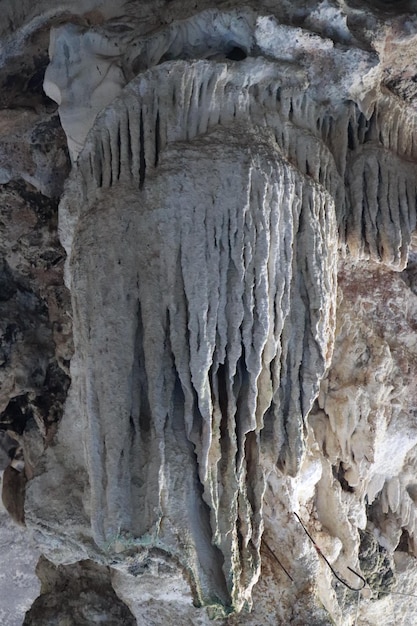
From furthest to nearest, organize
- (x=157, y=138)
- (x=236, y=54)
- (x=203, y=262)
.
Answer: (x=236, y=54) < (x=157, y=138) < (x=203, y=262)

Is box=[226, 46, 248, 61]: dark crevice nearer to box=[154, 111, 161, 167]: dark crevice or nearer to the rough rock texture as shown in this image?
the rough rock texture

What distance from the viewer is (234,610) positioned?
78.0 inches

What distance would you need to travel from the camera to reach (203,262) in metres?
1.88

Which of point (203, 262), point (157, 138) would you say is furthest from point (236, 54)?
point (203, 262)

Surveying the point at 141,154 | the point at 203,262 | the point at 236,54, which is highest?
the point at 236,54

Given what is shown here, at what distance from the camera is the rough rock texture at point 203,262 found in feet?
6.25

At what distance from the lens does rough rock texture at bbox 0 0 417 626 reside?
6.25 feet

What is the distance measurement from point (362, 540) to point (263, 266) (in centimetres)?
169

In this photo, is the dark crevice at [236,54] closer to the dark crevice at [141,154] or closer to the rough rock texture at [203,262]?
the rough rock texture at [203,262]

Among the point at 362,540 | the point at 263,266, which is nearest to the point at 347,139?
the point at 263,266

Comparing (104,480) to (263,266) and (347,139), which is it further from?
(347,139)

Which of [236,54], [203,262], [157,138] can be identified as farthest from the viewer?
[236,54]

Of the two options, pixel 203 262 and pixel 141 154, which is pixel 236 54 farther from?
pixel 203 262

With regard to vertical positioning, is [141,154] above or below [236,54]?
below
